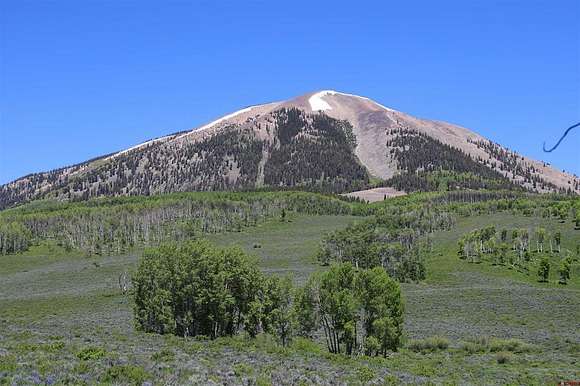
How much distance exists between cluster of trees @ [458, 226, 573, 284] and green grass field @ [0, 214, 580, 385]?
351 centimetres

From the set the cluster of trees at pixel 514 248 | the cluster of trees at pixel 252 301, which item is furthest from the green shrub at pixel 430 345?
the cluster of trees at pixel 514 248

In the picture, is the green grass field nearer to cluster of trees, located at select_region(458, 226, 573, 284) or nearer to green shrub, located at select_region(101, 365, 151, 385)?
green shrub, located at select_region(101, 365, 151, 385)

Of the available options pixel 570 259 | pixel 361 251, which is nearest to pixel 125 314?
pixel 361 251

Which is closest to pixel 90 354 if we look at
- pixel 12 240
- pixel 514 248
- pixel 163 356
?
pixel 163 356

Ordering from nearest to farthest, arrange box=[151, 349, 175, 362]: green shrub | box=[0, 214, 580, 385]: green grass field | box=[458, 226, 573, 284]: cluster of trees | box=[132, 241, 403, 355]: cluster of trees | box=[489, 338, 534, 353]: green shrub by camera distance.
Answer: box=[0, 214, 580, 385]: green grass field, box=[151, 349, 175, 362]: green shrub, box=[132, 241, 403, 355]: cluster of trees, box=[489, 338, 534, 353]: green shrub, box=[458, 226, 573, 284]: cluster of trees

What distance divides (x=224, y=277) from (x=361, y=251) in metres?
97.8

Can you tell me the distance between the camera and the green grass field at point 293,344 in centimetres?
2306

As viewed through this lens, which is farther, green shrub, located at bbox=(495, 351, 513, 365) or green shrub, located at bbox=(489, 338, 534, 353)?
green shrub, located at bbox=(489, 338, 534, 353)

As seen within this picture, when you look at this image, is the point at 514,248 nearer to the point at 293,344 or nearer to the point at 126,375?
the point at 293,344

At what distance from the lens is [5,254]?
607 feet

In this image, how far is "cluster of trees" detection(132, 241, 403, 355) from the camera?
166ft

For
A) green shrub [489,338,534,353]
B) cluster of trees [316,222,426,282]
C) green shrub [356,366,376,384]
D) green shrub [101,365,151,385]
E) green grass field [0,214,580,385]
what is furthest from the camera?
cluster of trees [316,222,426,282]

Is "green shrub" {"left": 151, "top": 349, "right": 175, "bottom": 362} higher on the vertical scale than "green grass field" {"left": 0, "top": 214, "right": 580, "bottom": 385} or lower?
higher

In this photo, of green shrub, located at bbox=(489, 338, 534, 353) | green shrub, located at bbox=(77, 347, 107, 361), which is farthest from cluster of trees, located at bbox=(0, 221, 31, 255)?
green shrub, located at bbox=(77, 347, 107, 361)
